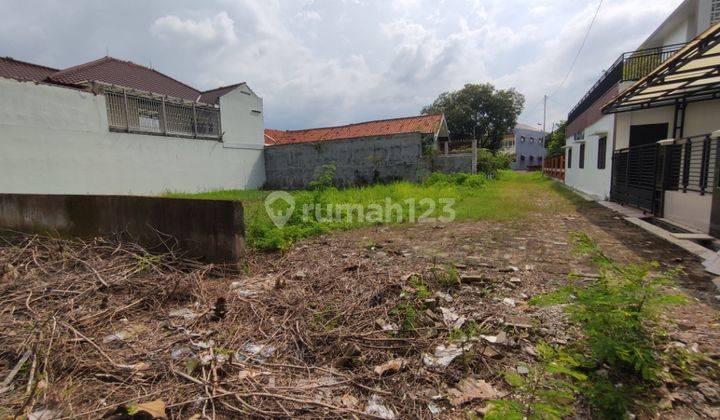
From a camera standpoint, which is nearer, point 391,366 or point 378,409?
point 378,409

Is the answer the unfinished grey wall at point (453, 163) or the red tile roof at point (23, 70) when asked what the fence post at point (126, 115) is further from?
the unfinished grey wall at point (453, 163)

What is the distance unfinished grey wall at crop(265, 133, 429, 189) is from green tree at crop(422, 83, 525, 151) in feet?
68.1

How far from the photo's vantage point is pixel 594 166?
1137 cm

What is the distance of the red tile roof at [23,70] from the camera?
1177 centimetres

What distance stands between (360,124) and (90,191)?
1324 cm

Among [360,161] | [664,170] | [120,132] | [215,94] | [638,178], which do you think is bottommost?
[638,178]

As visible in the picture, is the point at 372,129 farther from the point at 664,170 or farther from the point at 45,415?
the point at 45,415

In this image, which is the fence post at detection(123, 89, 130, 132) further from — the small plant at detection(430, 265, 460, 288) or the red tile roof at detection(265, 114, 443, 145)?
the small plant at detection(430, 265, 460, 288)

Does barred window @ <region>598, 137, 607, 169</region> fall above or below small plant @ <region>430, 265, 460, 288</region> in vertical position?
above

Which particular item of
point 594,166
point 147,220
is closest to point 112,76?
point 147,220

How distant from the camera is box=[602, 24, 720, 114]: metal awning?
453 cm

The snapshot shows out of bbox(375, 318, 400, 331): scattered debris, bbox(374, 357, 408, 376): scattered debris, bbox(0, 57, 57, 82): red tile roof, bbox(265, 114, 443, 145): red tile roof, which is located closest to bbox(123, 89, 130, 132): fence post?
bbox(0, 57, 57, 82): red tile roof

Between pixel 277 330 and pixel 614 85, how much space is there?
1123 centimetres

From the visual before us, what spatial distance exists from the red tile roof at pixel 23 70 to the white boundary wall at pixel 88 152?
8.89 ft
